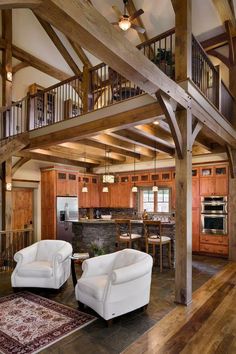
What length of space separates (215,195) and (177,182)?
3681 mm

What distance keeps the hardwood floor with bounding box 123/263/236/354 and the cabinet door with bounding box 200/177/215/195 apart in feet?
11.0

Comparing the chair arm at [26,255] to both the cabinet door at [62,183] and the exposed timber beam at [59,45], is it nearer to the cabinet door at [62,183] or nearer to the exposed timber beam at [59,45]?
the cabinet door at [62,183]

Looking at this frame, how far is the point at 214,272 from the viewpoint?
17.7 feet

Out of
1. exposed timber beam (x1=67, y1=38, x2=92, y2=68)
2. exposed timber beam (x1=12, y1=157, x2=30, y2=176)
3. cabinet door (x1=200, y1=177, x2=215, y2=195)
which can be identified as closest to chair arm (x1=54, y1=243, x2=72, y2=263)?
exposed timber beam (x1=12, y1=157, x2=30, y2=176)

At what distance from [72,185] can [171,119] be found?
580cm

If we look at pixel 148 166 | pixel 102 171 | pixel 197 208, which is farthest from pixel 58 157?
pixel 197 208

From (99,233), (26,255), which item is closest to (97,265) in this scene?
(26,255)

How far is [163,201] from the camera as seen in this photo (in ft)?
27.5

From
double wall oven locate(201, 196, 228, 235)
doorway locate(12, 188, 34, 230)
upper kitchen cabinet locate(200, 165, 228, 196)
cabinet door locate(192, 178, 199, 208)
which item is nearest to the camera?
double wall oven locate(201, 196, 228, 235)

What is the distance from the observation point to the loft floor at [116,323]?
2.68m

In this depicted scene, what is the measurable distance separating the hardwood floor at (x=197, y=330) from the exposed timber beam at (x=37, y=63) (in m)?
7.72

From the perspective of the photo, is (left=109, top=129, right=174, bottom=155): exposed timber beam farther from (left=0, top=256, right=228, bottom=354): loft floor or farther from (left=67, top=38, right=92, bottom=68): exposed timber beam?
(left=67, top=38, right=92, bottom=68): exposed timber beam

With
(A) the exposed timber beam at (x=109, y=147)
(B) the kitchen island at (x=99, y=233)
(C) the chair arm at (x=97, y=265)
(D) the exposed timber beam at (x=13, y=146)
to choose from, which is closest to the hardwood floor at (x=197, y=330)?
(C) the chair arm at (x=97, y=265)

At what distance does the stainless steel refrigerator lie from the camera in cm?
786
